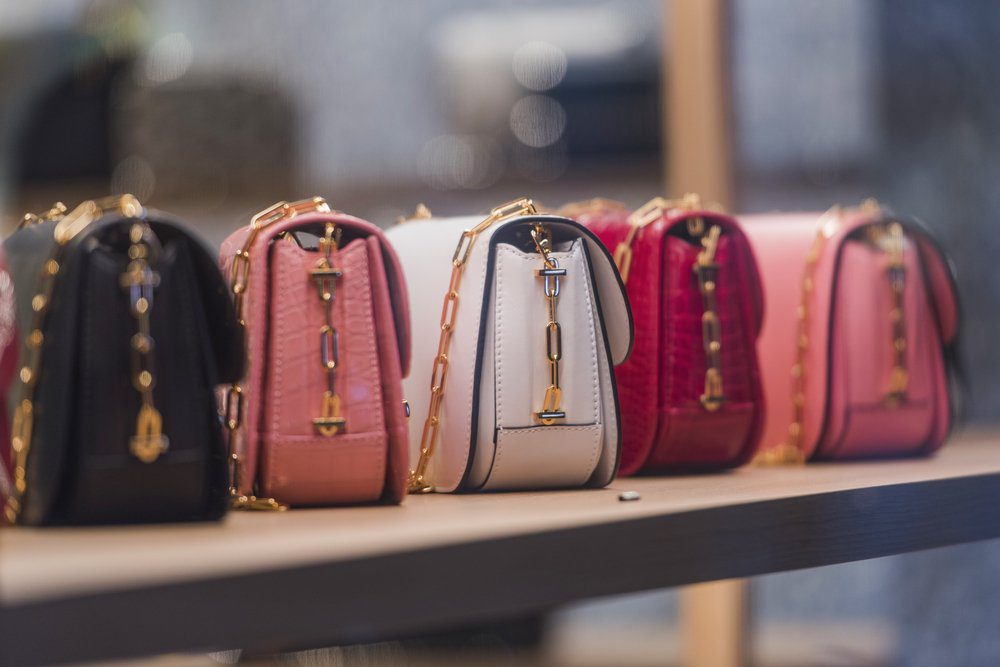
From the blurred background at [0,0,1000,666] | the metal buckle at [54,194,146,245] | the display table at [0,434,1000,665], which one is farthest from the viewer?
the blurred background at [0,0,1000,666]

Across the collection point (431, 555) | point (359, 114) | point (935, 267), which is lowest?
point (431, 555)

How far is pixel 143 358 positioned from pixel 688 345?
296 millimetres

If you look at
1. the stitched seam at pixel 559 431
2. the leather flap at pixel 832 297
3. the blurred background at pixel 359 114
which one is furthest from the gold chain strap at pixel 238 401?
the blurred background at pixel 359 114

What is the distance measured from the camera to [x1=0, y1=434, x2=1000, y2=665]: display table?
32cm

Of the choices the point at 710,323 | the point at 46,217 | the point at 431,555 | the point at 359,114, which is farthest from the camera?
the point at 359,114

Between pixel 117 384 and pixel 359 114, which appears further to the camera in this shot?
pixel 359 114

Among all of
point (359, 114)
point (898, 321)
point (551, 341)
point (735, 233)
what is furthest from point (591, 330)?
point (359, 114)

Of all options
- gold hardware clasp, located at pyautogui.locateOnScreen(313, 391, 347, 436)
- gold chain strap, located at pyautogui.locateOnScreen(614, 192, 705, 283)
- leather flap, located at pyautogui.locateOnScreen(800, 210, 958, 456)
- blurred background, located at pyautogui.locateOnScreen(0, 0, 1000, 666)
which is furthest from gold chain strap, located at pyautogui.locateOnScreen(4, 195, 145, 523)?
blurred background, located at pyautogui.locateOnScreen(0, 0, 1000, 666)

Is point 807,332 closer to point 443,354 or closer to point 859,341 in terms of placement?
point 859,341

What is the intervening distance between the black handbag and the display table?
0.5 inches

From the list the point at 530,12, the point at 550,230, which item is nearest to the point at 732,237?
the point at 550,230

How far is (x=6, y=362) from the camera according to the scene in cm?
42

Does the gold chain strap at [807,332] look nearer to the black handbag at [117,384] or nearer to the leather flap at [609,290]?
the leather flap at [609,290]

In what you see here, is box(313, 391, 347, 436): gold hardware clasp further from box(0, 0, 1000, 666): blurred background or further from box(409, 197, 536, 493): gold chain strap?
box(0, 0, 1000, 666): blurred background
